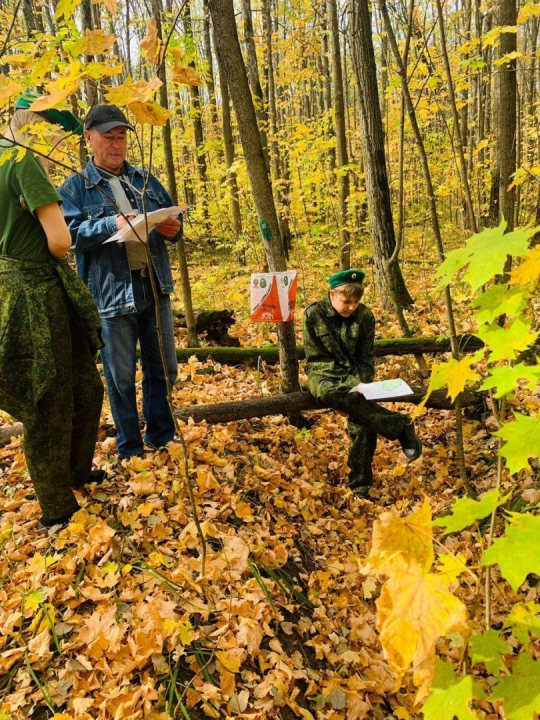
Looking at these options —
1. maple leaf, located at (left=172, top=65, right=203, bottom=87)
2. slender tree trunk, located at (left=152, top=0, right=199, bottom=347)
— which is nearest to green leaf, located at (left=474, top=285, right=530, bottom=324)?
maple leaf, located at (left=172, top=65, right=203, bottom=87)

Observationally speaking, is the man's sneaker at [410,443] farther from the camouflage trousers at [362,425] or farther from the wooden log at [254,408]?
the wooden log at [254,408]

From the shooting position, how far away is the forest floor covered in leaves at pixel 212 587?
73.6 inches

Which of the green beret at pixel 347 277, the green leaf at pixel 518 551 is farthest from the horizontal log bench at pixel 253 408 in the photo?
the green leaf at pixel 518 551

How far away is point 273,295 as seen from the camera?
12.3 feet

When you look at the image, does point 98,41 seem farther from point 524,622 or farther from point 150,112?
point 524,622

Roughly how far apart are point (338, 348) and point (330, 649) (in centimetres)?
215

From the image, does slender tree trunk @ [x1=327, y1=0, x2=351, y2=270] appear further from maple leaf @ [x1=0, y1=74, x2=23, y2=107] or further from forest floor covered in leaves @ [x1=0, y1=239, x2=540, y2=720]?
maple leaf @ [x1=0, y1=74, x2=23, y2=107]

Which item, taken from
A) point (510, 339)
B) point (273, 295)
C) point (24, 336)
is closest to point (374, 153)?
point (273, 295)

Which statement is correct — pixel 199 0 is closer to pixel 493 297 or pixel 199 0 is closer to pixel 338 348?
pixel 338 348

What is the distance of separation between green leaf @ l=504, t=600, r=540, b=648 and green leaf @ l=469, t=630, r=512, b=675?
0.16 ft

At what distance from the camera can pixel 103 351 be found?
119 inches

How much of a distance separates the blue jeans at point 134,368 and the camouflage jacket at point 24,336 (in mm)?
650

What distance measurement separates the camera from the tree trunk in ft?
18.2

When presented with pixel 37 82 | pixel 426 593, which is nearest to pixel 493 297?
pixel 426 593
